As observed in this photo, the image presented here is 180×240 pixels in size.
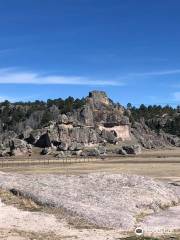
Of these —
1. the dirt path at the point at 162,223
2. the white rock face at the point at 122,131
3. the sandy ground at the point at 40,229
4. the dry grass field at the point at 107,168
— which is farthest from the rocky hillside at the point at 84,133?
the sandy ground at the point at 40,229

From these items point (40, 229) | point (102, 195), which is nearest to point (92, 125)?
point (102, 195)

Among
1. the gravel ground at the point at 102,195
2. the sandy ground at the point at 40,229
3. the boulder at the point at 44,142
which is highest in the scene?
the boulder at the point at 44,142

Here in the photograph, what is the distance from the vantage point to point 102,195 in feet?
122

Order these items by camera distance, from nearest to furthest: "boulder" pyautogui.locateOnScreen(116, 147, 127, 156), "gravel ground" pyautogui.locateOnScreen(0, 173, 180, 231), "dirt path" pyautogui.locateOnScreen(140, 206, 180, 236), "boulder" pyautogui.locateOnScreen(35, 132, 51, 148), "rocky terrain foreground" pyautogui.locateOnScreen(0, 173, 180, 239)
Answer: "dirt path" pyautogui.locateOnScreen(140, 206, 180, 236)
"rocky terrain foreground" pyautogui.locateOnScreen(0, 173, 180, 239)
"gravel ground" pyautogui.locateOnScreen(0, 173, 180, 231)
"boulder" pyautogui.locateOnScreen(116, 147, 127, 156)
"boulder" pyautogui.locateOnScreen(35, 132, 51, 148)

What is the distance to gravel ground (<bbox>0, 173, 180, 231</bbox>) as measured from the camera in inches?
1232

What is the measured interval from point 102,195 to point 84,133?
107631mm

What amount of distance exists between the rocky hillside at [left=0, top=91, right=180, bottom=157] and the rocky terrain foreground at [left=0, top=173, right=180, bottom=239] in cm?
7811

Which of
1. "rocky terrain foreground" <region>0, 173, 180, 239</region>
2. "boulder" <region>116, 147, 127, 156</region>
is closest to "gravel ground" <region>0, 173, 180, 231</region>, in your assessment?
"rocky terrain foreground" <region>0, 173, 180, 239</region>

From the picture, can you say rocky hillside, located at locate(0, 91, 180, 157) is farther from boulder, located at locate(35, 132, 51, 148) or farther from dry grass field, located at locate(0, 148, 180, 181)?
dry grass field, located at locate(0, 148, 180, 181)

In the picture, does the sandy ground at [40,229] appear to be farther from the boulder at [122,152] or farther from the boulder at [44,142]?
the boulder at [44,142]

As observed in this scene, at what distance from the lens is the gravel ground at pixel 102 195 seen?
3130cm

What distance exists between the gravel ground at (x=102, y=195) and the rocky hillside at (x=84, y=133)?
77918 millimetres

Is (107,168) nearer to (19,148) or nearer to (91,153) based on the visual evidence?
(91,153)

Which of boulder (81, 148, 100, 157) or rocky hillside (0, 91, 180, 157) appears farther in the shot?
rocky hillside (0, 91, 180, 157)
